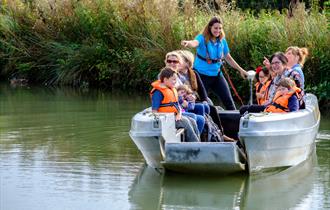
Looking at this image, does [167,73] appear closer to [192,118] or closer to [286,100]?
[192,118]

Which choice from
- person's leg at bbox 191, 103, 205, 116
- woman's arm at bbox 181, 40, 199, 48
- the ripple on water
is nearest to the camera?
person's leg at bbox 191, 103, 205, 116

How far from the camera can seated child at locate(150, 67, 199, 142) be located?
9.62m

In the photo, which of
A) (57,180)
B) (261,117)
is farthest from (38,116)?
(261,117)

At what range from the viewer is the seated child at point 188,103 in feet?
32.4

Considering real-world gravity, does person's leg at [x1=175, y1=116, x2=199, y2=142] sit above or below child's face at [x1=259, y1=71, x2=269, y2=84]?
below

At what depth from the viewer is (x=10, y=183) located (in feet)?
30.6

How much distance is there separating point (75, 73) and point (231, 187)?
11.4 meters

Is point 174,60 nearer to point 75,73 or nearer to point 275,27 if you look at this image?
point 275,27

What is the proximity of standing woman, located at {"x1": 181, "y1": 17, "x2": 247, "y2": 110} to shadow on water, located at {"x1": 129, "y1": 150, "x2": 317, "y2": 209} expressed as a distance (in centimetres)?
216

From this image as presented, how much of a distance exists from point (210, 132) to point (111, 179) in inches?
51.9

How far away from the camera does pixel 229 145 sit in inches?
348

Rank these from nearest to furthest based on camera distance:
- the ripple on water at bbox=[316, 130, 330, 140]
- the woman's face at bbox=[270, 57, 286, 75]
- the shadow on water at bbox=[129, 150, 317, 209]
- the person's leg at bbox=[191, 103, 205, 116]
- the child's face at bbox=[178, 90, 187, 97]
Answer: the shadow on water at bbox=[129, 150, 317, 209] → the child's face at bbox=[178, 90, 187, 97] → the person's leg at bbox=[191, 103, 205, 116] → the woman's face at bbox=[270, 57, 286, 75] → the ripple on water at bbox=[316, 130, 330, 140]

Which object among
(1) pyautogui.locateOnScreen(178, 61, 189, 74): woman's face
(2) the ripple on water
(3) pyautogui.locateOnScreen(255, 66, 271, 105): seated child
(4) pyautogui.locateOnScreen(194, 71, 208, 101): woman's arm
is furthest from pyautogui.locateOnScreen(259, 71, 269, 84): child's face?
(1) pyautogui.locateOnScreen(178, 61, 189, 74): woman's face

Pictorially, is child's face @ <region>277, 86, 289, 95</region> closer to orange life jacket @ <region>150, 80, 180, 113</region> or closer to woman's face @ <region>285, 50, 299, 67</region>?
orange life jacket @ <region>150, 80, 180, 113</region>
